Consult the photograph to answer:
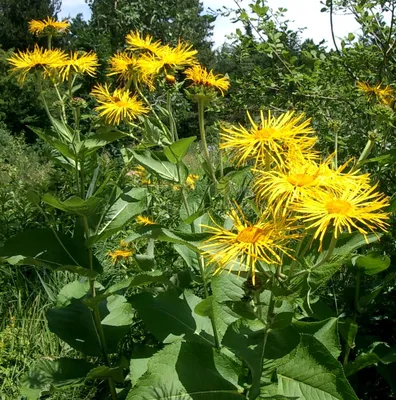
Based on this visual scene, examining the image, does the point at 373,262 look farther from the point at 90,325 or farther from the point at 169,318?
the point at 90,325

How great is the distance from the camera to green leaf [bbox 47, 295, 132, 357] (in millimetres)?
1845

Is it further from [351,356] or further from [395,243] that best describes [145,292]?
[395,243]

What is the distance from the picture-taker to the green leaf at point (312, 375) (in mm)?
1319

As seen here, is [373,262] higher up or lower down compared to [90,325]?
higher up

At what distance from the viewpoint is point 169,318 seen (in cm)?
166

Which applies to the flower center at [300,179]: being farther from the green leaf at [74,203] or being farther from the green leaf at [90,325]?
the green leaf at [90,325]

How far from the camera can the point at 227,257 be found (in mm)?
1066

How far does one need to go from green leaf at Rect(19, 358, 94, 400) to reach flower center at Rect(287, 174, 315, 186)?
1005mm

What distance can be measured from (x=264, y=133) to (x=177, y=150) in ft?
1.24

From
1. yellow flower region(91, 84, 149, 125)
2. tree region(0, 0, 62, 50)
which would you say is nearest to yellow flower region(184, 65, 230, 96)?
yellow flower region(91, 84, 149, 125)

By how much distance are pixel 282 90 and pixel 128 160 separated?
1.08 m

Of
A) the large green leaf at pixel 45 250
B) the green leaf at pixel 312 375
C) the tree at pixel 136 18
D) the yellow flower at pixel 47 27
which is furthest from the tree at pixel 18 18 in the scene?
the green leaf at pixel 312 375

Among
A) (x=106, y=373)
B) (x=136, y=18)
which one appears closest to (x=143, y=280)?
(x=106, y=373)

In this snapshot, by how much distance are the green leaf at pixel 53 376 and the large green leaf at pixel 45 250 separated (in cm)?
34
